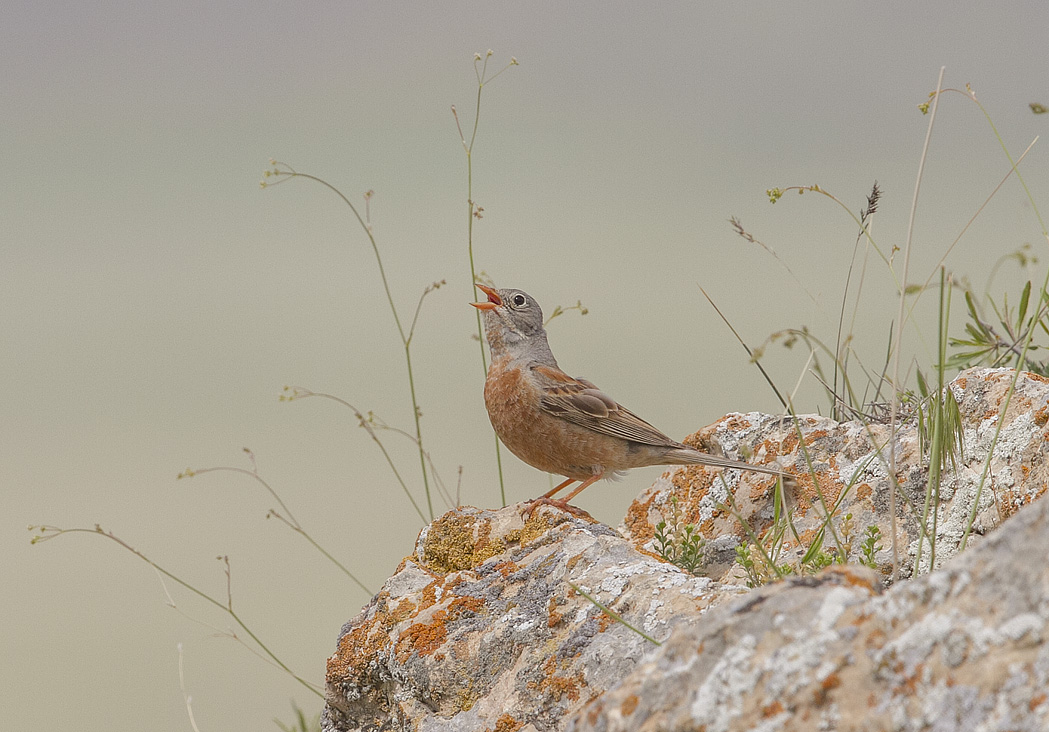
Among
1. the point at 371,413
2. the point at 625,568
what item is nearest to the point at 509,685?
the point at 625,568

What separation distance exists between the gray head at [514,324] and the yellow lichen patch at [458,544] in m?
1.61

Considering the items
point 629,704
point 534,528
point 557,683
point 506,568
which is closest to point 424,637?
point 506,568

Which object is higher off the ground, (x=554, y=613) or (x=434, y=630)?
(x=434, y=630)

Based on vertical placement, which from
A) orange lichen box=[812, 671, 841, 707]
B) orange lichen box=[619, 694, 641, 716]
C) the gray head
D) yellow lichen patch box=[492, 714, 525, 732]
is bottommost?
orange lichen box=[812, 671, 841, 707]

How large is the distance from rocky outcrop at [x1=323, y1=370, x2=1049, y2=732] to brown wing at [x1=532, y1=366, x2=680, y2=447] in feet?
1.47

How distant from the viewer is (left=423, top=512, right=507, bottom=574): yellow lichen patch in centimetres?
455

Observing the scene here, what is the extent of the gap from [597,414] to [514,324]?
92cm

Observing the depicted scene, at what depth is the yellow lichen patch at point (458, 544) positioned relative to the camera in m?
4.55

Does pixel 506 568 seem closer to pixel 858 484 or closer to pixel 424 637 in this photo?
pixel 424 637

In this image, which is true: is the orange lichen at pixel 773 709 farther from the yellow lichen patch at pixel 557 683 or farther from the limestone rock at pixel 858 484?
the limestone rock at pixel 858 484

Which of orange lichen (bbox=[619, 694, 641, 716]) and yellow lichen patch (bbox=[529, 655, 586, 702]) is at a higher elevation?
yellow lichen patch (bbox=[529, 655, 586, 702])

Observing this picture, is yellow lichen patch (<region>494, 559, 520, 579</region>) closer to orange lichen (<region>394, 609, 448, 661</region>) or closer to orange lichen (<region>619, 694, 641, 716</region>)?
orange lichen (<region>394, 609, 448, 661</region>)

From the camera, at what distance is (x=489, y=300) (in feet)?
20.7

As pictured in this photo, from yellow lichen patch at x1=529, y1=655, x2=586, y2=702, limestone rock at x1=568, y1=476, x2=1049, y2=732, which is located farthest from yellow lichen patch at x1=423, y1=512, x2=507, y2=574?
limestone rock at x1=568, y1=476, x2=1049, y2=732
